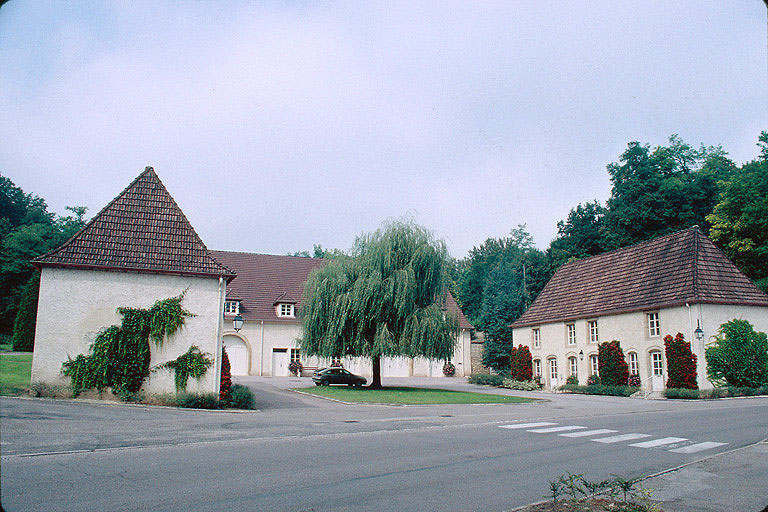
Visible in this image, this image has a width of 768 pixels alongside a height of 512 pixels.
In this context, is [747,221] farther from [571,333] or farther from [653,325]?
[571,333]

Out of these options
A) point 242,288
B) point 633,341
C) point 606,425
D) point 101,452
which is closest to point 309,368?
point 242,288

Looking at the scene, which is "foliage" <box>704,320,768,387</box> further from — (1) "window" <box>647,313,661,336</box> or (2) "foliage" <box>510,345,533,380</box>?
(2) "foliage" <box>510,345,533,380</box>

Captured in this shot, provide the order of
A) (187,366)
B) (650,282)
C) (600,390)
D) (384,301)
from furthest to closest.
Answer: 1. (650,282)
2. (600,390)
3. (384,301)
4. (187,366)

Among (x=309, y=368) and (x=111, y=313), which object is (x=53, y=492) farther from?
(x=309, y=368)

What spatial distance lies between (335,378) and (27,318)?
59.3ft

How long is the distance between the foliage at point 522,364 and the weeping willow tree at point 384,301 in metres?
17.1

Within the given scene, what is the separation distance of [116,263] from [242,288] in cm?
2552

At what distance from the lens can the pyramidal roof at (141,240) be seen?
782 inches

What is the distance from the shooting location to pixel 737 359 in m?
30.5

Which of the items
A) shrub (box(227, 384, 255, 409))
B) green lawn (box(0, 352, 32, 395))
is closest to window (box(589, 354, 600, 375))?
shrub (box(227, 384, 255, 409))

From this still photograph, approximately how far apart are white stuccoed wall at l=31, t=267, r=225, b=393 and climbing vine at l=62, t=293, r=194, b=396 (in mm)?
239

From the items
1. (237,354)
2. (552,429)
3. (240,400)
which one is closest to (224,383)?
(240,400)

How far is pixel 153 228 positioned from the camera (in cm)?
2147

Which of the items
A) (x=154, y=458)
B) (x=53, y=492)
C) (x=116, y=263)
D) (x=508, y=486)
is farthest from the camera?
(x=116, y=263)
